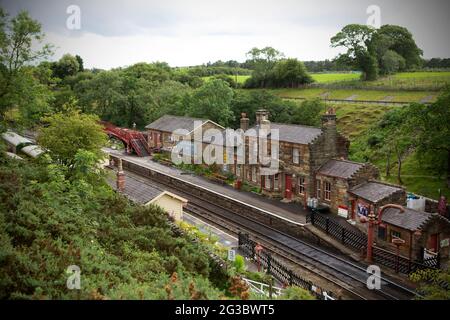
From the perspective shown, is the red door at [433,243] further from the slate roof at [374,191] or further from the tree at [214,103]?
the tree at [214,103]

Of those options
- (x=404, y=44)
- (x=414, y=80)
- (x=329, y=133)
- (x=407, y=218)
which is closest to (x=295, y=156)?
(x=329, y=133)

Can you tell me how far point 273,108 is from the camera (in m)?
54.2

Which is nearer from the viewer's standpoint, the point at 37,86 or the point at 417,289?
the point at 417,289

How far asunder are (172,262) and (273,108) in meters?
39.2

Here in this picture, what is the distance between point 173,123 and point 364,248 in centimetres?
3265

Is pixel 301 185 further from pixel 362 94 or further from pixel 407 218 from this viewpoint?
pixel 362 94

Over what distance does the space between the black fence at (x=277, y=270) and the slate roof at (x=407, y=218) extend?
649 centimetres

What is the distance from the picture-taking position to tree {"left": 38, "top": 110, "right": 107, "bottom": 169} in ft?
93.4

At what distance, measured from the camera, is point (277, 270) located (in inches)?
923

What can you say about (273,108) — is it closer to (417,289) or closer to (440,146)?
(440,146)

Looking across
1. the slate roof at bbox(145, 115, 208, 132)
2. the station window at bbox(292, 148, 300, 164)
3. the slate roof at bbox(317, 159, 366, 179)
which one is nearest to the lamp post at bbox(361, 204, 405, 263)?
the slate roof at bbox(317, 159, 366, 179)

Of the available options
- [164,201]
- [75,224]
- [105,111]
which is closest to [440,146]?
[164,201]

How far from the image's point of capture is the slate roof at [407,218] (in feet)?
81.4

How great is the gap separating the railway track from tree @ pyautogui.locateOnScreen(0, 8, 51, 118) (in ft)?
50.6
